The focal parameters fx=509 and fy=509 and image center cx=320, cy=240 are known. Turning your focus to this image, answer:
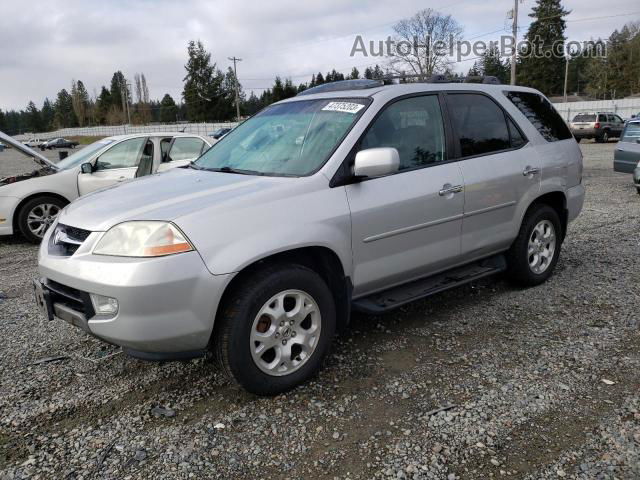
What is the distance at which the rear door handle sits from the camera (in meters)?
3.67

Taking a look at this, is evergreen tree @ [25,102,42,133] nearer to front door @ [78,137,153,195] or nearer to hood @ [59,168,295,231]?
front door @ [78,137,153,195]

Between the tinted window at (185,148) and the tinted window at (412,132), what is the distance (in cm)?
528

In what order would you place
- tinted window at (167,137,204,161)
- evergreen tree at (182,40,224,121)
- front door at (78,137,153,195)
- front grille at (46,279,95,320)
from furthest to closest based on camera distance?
evergreen tree at (182,40,224,121)
tinted window at (167,137,204,161)
front door at (78,137,153,195)
front grille at (46,279,95,320)

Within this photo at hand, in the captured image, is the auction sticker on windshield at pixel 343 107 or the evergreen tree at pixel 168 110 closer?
the auction sticker on windshield at pixel 343 107

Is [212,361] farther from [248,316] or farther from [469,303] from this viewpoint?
[469,303]

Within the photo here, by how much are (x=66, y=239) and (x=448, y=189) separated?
101 inches

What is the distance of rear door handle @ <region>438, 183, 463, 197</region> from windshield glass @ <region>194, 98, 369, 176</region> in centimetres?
82

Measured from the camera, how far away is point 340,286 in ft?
10.7

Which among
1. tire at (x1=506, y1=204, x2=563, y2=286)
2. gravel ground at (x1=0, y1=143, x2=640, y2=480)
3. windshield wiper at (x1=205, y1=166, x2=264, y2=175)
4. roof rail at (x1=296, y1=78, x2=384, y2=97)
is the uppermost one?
roof rail at (x1=296, y1=78, x2=384, y2=97)

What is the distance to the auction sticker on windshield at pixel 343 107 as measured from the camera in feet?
11.5

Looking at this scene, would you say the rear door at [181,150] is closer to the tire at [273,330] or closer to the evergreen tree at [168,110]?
the tire at [273,330]

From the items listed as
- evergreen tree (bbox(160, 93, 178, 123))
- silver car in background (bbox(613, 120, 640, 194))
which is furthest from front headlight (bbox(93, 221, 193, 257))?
evergreen tree (bbox(160, 93, 178, 123))

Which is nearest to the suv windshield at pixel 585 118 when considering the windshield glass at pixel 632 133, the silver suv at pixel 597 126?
the silver suv at pixel 597 126

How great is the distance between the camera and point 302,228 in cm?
295
